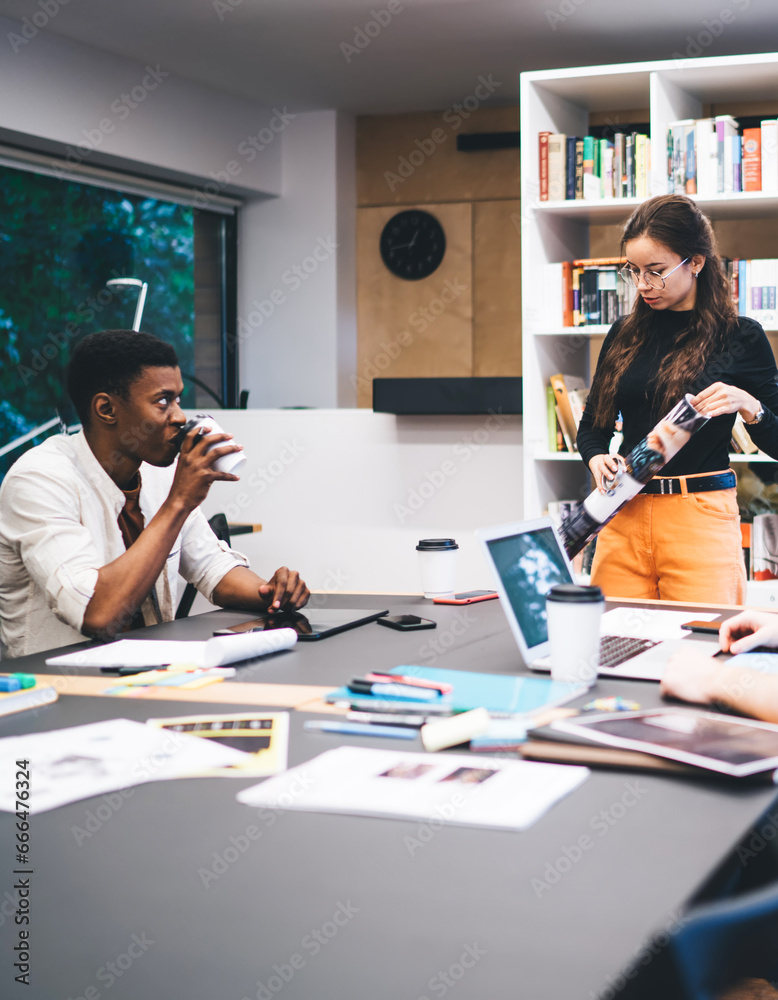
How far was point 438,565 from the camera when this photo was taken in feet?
7.07

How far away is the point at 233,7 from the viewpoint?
4.05m

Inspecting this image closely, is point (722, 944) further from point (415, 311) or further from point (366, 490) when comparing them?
point (415, 311)

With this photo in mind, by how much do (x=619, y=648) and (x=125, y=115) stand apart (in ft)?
12.8

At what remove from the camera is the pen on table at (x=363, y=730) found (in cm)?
119

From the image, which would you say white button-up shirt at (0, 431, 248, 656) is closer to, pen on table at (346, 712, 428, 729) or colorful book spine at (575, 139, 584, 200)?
pen on table at (346, 712, 428, 729)

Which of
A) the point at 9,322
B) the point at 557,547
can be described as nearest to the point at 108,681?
the point at 557,547

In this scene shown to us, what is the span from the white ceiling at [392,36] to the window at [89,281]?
0.65 m

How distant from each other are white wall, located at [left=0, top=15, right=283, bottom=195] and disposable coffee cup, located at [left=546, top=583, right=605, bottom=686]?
3539 mm

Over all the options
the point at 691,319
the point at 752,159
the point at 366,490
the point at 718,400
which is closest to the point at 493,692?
the point at 718,400

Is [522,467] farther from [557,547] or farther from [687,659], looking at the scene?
[687,659]

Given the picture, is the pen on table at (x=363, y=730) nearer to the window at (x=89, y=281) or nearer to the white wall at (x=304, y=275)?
the window at (x=89, y=281)

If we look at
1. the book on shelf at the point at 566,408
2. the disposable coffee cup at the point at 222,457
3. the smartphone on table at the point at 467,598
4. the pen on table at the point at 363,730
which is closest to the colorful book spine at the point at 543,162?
the book on shelf at the point at 566,408

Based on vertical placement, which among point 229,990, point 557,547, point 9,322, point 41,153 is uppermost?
point 41,153

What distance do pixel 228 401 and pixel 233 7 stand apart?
222 cm
